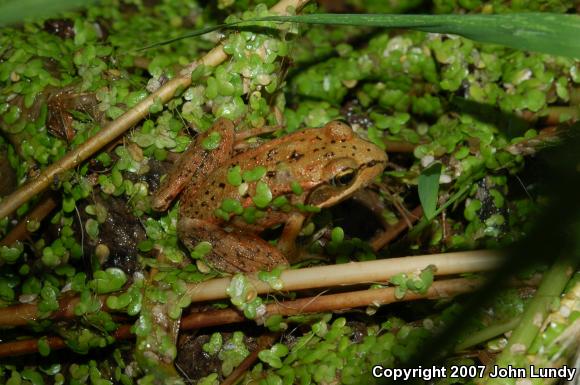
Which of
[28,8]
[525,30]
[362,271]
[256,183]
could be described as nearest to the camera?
[28,8]

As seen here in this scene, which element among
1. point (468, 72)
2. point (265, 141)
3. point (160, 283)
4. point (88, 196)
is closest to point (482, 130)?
point (468, 72)

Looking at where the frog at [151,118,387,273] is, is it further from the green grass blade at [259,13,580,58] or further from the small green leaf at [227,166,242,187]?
the green grass blade at [259,13,580,58]

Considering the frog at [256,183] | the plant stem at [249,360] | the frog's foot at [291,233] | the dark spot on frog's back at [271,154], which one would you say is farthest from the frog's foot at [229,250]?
the dark spot on frog's back at [271,154]

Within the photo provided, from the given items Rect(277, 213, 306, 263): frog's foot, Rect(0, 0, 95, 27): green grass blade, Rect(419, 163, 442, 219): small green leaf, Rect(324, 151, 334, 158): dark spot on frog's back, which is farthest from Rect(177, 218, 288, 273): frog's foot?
Rect(0, 0, 95, 27): green grass blade

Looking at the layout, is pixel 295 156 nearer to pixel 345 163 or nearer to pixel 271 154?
pixel 271 154

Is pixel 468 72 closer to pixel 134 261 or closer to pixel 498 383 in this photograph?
pixel 498 383

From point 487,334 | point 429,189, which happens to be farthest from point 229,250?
point 487,334

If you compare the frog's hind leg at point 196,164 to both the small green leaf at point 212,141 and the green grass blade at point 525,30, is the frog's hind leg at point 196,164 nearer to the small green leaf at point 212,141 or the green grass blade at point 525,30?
the small green leaf at point 212,141
